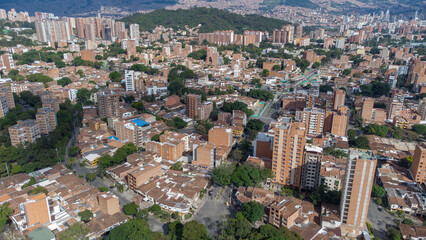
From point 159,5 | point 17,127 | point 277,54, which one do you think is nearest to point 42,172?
point 17,127

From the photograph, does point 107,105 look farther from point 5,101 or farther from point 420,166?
point 420,166

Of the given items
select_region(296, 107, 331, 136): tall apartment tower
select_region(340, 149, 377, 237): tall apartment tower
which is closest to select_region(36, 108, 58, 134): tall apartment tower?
select_region(296, 107, 331, 136): tall apartment tower

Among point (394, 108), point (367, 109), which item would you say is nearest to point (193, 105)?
point (367, 109)

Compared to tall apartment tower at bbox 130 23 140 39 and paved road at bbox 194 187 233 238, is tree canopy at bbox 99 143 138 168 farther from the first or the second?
tall apartment tower at bbox 130 23 140 39

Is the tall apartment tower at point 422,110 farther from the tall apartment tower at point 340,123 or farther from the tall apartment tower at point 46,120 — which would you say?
the tall apartment tower at point 46,120

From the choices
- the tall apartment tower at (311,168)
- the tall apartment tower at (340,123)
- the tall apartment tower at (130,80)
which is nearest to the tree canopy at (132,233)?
the tall apartment tower at (311,168)
